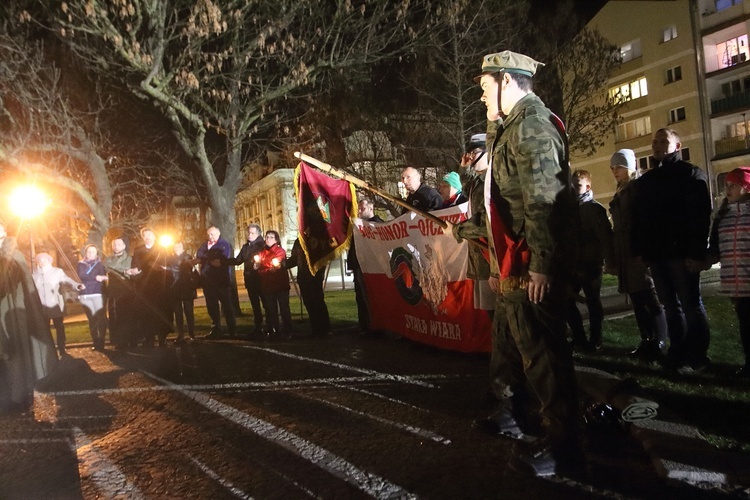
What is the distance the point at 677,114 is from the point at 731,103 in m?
3.14

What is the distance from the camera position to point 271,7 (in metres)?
14.7

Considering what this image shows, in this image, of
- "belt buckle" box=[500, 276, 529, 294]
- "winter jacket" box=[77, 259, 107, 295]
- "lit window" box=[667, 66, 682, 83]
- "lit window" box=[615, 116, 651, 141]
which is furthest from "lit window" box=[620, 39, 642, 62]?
"belt buckle" box=[500, 276, 529, 294]

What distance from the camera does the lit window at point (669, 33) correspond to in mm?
36722

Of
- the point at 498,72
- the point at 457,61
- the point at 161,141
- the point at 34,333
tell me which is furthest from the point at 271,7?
the point at 498,72

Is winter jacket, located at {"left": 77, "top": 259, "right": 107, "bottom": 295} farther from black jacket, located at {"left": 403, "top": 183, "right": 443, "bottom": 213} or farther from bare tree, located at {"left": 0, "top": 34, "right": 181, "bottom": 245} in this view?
bare tree, located at {"left": 0, "top": 34, "right": 181, "bottom": 245}

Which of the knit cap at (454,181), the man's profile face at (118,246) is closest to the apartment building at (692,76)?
the knit cap at (454,181)

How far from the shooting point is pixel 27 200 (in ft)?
52.9

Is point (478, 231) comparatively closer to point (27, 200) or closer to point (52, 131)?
point (27, 200)

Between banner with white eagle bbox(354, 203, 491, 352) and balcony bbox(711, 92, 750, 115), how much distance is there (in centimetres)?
3508

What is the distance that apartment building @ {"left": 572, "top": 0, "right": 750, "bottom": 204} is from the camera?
34531 mm

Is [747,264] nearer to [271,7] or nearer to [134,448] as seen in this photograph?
[134,448]

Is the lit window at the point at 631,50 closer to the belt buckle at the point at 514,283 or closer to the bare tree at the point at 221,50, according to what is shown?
the bare tree at the point at 221,50

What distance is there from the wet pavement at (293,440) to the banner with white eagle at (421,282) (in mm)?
347

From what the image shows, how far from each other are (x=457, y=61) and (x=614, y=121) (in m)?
7.82
